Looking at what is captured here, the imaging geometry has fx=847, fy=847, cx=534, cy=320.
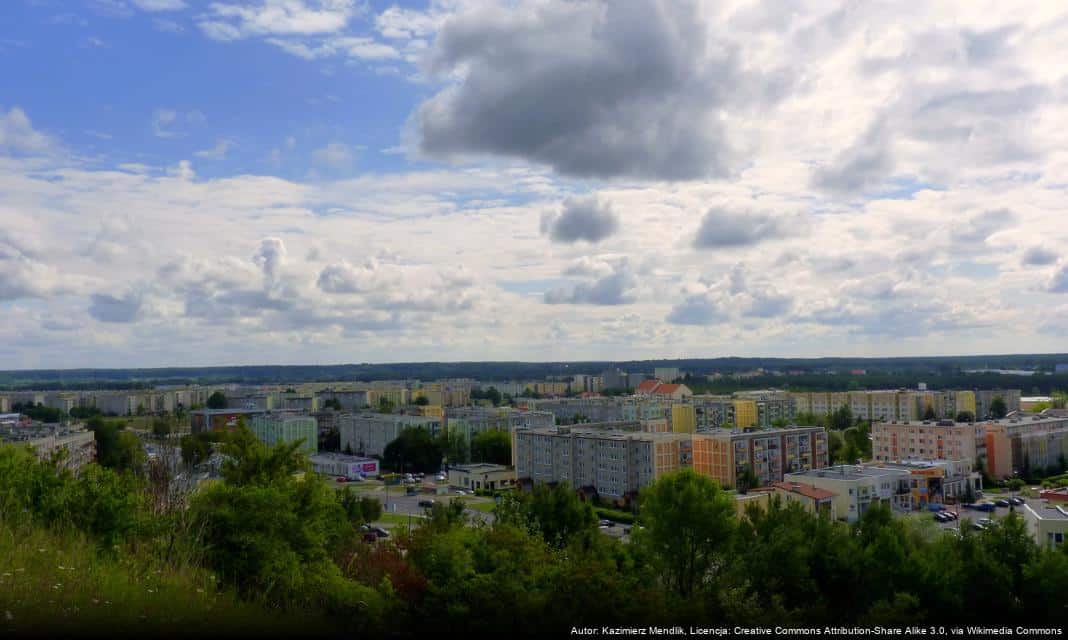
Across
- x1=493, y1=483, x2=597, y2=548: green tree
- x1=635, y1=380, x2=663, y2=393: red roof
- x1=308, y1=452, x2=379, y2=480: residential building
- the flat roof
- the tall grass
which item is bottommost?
x1=308, y1=452, x2=379, y2=480: residential building

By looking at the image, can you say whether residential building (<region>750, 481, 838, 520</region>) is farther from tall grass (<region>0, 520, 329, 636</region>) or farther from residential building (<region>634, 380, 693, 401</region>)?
residential building (<region>634, 380, 693, 401</region>)

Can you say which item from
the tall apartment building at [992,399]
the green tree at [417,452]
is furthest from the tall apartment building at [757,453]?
the tall apartment building at [992,399]

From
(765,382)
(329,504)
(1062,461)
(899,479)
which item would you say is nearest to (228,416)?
(899,479)

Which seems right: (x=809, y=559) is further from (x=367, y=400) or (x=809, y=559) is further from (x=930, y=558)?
(x=367, y=400)

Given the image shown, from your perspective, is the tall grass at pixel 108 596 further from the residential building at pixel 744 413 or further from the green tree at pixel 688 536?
the residential building at pixel 744 413

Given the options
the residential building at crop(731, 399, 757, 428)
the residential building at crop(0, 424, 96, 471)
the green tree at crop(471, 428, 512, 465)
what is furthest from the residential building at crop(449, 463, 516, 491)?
the residential building at crop(731, 399, 757, 428)
